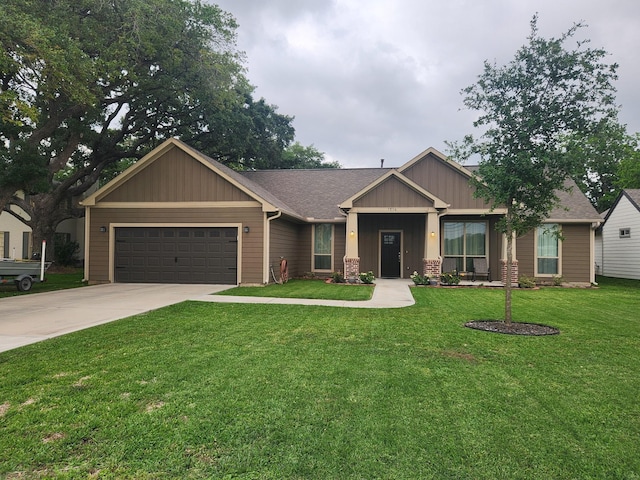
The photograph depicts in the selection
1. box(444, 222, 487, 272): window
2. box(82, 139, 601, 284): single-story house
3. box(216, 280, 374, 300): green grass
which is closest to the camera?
box(216, 280, 374, 300): green grass

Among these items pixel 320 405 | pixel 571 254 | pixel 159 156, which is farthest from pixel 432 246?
pixel 320 405

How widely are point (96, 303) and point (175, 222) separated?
196 inches

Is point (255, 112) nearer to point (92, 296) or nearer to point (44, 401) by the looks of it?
point (92, 296)

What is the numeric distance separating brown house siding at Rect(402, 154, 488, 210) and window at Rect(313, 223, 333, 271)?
3920 mm

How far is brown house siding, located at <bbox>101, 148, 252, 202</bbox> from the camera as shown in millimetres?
13445

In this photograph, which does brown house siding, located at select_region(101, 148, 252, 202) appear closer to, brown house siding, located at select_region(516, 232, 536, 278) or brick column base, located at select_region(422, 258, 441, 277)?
brick column base, located at select_region(422, 258, 441, 277)

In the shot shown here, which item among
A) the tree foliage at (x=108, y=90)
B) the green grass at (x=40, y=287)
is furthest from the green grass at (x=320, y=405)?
the tree foliage at (x=108, y=90)

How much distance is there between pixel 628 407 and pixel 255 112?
2528 centimetres

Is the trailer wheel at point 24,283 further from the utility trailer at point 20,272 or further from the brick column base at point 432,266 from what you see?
the brick column base at point 432,266

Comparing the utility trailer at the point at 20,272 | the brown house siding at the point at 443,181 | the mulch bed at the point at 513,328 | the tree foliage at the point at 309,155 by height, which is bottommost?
the mulch bed at the point at 513,328

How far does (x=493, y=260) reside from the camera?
613 inches

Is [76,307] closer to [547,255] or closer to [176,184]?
[176,184]

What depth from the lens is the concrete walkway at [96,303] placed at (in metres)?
6.31

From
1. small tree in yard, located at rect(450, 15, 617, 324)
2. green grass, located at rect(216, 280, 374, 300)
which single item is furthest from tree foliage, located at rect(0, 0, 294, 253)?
small tree in yard, located at rect(450, 15, 617, 324)
